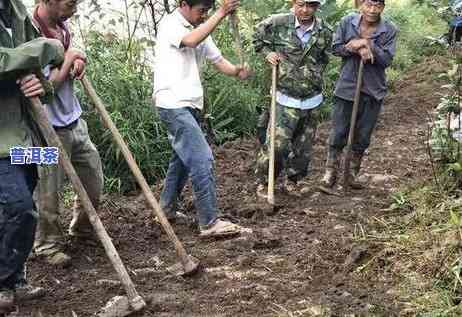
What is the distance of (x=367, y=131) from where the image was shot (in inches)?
247

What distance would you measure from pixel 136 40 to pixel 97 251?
3.52m

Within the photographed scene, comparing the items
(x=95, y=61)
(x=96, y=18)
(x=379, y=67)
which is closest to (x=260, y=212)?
(x=379, y=67)

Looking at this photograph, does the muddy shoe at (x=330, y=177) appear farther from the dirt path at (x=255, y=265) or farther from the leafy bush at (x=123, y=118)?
the leafy bush at (x=123, y=118)

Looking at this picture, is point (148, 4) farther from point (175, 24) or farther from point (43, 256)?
point (43, 256)

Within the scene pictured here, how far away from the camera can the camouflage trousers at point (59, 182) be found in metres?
4.58

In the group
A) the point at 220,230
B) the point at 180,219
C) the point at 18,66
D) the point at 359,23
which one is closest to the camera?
the point at 18,66

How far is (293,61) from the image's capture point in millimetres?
5871

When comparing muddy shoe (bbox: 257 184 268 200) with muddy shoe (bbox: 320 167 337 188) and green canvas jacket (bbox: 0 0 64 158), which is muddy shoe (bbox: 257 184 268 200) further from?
green canvas jacket (bbox: 0 0 64 158)

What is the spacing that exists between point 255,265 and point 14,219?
158 cm

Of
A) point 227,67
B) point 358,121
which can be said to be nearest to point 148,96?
point 227,67

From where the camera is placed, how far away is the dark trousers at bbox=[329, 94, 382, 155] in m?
6.21

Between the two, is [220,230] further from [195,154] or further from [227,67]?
[227,67]

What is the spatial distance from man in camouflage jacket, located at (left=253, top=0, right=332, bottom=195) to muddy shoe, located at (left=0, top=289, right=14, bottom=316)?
276 centimetres

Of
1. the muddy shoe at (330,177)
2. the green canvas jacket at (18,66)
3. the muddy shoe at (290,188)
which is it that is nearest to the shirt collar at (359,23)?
the muddy shoe at (330,177)
